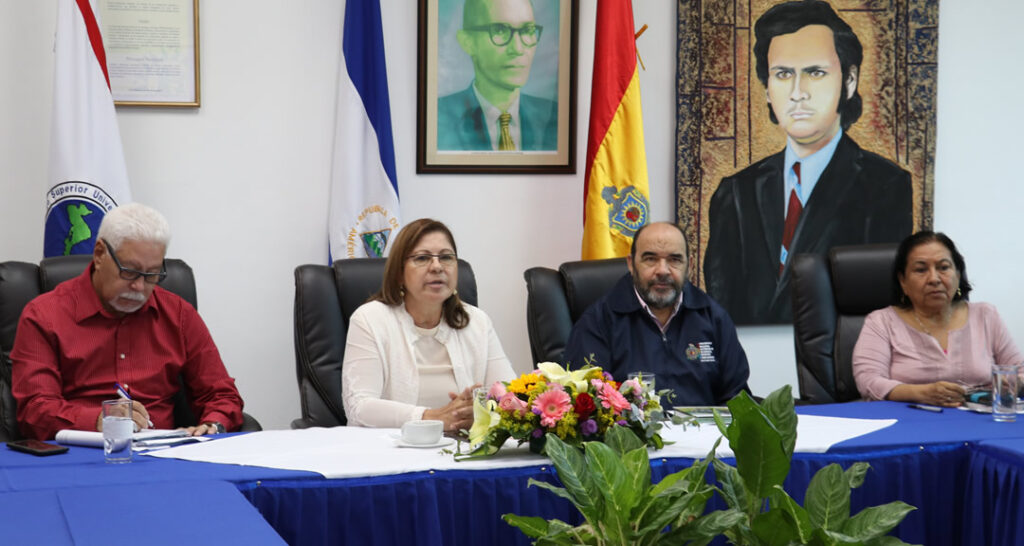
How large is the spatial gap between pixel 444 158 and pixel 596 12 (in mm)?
845

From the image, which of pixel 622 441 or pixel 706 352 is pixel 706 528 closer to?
pixel 622 441

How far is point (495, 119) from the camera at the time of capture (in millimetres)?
4223

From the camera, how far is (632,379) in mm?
2342

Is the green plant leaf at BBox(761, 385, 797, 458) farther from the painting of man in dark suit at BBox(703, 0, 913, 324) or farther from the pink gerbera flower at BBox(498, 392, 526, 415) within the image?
the painting of man in dark suit at BBox(703, 0, 913, 324)

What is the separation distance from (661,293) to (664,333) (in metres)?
0.14

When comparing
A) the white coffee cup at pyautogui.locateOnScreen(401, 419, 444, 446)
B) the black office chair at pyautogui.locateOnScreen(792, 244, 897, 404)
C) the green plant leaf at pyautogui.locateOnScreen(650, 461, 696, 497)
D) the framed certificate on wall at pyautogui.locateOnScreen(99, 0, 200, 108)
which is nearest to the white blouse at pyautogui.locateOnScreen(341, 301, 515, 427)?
the white coffee cup at pyautogui.locateOnScreen(401, 419, 444, 446)

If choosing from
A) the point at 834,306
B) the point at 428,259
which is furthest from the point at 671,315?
the point at 428,259

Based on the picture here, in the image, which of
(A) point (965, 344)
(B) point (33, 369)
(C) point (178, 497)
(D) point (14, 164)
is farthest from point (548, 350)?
(D) point (14, 164)

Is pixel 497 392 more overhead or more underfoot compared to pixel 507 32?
more underfoot

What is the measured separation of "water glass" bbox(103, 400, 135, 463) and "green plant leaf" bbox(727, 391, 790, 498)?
1.22 m

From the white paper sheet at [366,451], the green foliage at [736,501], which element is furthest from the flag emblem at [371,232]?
the green foliage at [736,501]

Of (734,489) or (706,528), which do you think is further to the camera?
(734,489)

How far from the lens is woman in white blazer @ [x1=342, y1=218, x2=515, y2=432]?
292 cm

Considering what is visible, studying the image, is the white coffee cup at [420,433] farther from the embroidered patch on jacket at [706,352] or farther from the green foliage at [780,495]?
the embroidered patch on jacket at [706,352]
